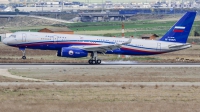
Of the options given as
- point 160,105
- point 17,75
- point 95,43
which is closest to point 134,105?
point 160,105

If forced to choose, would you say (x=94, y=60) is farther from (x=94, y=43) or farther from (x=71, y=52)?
(x=71, y=52)

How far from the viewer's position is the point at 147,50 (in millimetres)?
66500


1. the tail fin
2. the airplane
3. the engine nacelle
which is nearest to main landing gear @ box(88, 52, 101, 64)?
the airplane

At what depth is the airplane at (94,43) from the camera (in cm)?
6244

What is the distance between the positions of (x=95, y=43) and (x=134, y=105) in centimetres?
3353

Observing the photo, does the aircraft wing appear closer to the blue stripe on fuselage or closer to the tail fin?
the blue stripe on fuselage

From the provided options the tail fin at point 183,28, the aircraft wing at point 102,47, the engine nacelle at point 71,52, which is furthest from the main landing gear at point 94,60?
the tail fin at point 183,28

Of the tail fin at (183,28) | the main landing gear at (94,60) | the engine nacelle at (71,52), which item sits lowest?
the main landing gear at (94,60)

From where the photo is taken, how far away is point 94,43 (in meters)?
63.8

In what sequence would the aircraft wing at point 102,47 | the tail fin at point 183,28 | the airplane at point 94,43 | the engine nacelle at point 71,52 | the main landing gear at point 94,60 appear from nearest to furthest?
the engine nacelle at point 71,52
the airplane at point 94,43
the aircraft wing at point 102,47
the main landing gear at point 94,60
the tail fin at point 183,28

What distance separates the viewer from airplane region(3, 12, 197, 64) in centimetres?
6244

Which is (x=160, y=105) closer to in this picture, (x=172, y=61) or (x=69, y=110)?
(x=69, y=110)

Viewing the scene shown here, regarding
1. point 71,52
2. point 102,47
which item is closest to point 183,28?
point 102,47

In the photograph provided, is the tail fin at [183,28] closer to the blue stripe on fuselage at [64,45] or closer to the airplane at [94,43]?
the airplane at [94,43]
